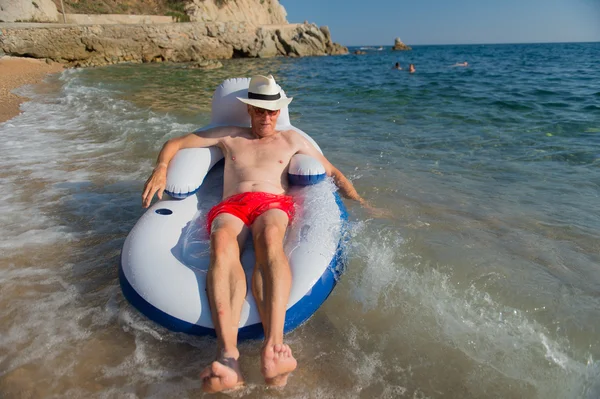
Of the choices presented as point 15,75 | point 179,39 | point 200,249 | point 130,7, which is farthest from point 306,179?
point 130,7

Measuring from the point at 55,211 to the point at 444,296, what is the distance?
10.8ft

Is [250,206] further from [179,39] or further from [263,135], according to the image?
[179,39]

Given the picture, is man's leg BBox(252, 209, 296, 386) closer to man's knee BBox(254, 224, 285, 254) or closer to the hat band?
man's knee BBox(254, 224, 285, 254)

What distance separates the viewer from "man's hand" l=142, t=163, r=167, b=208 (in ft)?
9.29

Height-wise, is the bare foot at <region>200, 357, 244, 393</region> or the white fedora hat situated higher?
the white fedora hat

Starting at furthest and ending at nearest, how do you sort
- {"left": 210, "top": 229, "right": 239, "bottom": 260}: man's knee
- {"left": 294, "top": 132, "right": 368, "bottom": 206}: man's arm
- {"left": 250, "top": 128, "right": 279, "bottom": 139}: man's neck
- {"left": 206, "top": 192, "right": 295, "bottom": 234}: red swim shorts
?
{"left": 294, "top": 132, "right": 368, "bottom": 206}: man's arm
{"left": 250, "top": 128, "right": 279, "bottom": 139}: man's neck
{"left": 206, "top": 192, "right": 295, "bottom": 234}: red swim shorts
{"left": 210, "top": 229, "right": 239, "bottom": 260}: man's knee

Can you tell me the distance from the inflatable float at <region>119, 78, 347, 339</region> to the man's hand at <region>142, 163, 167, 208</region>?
1.6 inches

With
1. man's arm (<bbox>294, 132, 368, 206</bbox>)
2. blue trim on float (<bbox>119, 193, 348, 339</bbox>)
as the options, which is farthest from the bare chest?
blue trim on float (<bbox>119, 193, 348, 339</bbox>)

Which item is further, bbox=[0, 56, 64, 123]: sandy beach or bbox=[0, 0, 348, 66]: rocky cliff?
bbox=[0, 0, 348, 66]: rocky cliff

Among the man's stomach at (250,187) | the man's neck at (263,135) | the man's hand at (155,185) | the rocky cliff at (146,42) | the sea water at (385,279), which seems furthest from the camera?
the rocky cliff at (146,42)

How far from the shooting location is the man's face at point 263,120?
10.3 feet

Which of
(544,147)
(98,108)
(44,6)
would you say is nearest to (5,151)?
(98,108)

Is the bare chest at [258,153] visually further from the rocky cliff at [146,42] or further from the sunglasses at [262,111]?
the rocky cliff at [146,42]

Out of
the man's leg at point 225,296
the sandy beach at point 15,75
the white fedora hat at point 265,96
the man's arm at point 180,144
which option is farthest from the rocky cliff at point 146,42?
the man's leg at point 225,296
